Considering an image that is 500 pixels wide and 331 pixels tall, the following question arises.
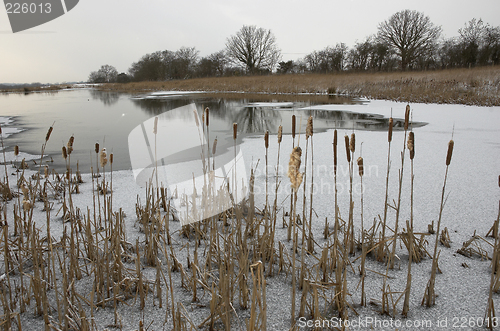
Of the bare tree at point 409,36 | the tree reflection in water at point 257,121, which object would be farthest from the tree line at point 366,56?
the tree reflection in water at point 257,121

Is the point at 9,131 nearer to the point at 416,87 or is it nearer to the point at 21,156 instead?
the point at 21,156

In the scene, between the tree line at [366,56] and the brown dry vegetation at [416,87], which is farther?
→ the tree line at [366,56]

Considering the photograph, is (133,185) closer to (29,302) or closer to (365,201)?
(29,302)

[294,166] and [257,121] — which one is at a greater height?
[294,166]

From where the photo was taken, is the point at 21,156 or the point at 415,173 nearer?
the point at 415,173

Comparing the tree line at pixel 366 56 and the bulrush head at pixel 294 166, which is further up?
the tree line at pixel 366 56

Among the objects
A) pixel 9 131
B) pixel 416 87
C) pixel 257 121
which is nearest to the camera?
pixel 9 131

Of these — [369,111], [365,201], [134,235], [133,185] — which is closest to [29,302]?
[134,235]

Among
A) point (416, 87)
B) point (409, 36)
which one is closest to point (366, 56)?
point (409, 36)

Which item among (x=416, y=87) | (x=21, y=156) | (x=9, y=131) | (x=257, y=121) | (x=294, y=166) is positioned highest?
(x=416, y=87)

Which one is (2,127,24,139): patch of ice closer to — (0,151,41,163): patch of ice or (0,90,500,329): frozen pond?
(0,90,500,329): frozen pond

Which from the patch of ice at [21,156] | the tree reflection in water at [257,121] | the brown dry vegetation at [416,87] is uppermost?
the brown dry vegetation at [416,87]

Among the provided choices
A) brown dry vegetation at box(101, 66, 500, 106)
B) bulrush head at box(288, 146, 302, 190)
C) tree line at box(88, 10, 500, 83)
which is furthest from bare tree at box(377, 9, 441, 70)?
bulrush head at box(288, 146, 302, 190)

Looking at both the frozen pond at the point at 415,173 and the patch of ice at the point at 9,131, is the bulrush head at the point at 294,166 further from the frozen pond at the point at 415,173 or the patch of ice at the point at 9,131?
the patch of ice at the point at 9,131
